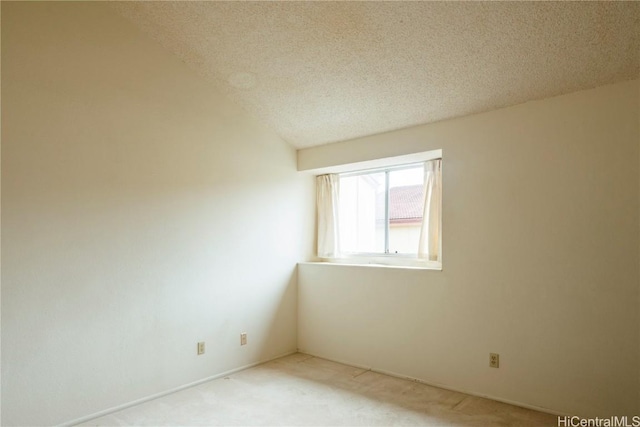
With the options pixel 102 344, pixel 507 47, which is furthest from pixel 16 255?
pixel 507 47

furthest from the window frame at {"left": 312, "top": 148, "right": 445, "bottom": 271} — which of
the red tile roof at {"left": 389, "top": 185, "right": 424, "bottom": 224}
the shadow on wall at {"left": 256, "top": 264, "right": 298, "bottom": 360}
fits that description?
the shadow on wall at {"left": 256, "top": 264, "right": 298, "bottom": 360}

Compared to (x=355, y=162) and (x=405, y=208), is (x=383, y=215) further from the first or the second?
(x=355, y=162)

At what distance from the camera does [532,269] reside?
3047 millimetres

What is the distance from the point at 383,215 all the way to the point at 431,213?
664 mm

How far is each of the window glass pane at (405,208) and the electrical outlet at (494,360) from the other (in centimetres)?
127

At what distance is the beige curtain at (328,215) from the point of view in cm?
475

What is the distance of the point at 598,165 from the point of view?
2.80 metres

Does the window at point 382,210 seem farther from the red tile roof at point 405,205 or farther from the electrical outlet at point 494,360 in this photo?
the electrical outlet at point 494,360

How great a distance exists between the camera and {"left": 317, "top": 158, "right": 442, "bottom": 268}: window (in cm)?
393

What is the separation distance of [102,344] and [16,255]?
869 millimetres

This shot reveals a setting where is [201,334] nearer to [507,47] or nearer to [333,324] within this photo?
[333,324]

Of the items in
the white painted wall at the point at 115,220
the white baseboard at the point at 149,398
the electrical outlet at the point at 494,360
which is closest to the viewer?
the white painted wall at the point at 115,220

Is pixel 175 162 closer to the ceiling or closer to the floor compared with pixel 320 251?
closer to the ceiling

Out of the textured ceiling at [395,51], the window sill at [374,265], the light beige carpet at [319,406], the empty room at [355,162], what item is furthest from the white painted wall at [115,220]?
the window sill at [374,265]
